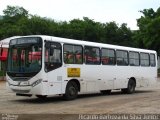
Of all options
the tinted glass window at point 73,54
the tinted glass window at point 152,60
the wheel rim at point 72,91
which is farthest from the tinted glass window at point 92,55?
the tinted glass window at point 152,60

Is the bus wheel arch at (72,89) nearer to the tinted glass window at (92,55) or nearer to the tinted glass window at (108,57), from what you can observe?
the tinted glass window at (92,55)

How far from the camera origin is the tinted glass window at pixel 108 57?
2343 cm

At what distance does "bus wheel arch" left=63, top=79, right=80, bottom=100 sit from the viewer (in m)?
20.2

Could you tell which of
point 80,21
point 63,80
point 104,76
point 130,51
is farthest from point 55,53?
point 80,21

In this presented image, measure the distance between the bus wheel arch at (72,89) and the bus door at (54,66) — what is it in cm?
70

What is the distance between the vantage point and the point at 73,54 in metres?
20.8

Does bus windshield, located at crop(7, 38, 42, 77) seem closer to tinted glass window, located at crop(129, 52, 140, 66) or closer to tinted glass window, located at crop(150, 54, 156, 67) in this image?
tinted glass window, located at crop(129, 52, 140, 66)

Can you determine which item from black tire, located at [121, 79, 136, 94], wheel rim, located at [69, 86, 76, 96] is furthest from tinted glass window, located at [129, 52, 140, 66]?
wheel rim, located at [69, 86, 76, 96]

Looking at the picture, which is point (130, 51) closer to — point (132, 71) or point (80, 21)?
point (132, 71)

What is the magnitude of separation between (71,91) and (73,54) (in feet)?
5.85

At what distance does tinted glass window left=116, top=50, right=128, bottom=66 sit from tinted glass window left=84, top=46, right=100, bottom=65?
235cm

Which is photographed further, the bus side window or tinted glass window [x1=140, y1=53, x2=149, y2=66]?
tinted glass window [x1=140, y1=53, x2=149, y2=66]

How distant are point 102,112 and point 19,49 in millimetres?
6039

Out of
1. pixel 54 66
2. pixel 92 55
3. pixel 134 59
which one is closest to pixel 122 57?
pixel 134 59
